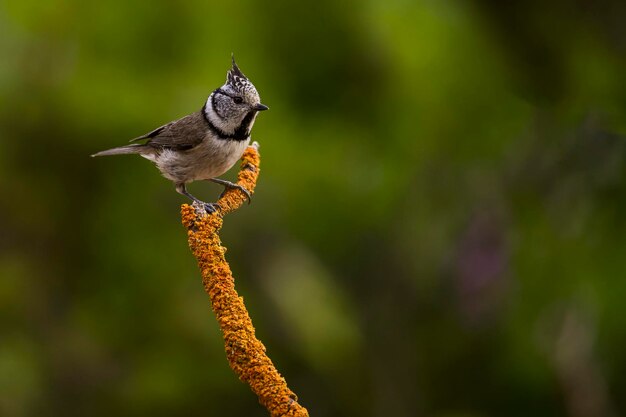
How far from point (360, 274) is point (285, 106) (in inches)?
27.9

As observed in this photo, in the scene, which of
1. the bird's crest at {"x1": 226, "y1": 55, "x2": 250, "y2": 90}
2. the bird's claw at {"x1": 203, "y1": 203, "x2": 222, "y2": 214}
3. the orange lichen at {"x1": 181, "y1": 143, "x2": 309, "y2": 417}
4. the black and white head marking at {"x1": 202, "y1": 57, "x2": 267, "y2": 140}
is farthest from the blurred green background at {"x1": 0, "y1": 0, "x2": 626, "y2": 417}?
the orange lichen at {"x1": 181, "y1": 143, "x2": 309, "y2": 417}

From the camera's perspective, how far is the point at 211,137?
2.19 m

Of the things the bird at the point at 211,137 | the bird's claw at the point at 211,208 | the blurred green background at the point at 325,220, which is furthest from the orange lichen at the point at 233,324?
the blurred green background at the point at 325,220

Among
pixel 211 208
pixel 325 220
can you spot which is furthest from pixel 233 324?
pixel 325 220

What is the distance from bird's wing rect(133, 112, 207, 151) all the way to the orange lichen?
717mm

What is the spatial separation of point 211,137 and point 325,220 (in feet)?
4.34

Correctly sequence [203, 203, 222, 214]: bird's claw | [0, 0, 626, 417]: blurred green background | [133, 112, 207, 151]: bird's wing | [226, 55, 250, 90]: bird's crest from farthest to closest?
[0, 0, 626, 417]: blurred green background
[133, 112, 207, 151]: bird's wing
[226, 55, 250, 90]: bird's crest
[203, 203, 222, 214]: bird's claw

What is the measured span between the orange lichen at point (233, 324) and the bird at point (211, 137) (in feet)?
1.54

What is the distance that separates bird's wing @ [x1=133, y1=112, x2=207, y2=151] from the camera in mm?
2254

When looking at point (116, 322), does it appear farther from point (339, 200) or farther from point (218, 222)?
point (218, 222)

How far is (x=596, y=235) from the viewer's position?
3396mm

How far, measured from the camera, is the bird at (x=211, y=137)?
2057 mm

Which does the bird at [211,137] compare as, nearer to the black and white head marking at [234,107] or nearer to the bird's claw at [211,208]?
the black and white head marking at [234,107]

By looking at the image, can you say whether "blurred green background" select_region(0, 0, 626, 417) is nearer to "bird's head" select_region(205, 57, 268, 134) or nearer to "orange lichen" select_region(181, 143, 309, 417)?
"bird's head" select_region(205, 57, 268, 134)
